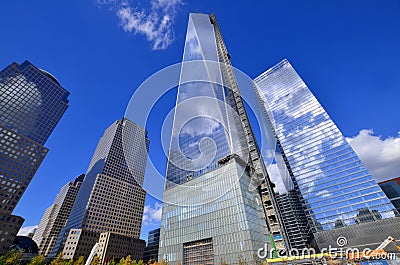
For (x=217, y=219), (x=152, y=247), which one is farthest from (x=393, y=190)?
(x=152, y=247)

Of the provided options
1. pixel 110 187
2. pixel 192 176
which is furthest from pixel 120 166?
pixel 192 176

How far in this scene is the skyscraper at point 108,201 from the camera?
84938 millimetres

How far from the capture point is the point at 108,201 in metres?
103

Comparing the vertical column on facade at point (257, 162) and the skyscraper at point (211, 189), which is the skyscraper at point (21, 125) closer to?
the skyscraper at point (211, 189)

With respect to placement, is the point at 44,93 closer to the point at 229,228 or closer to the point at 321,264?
the point at 229,228

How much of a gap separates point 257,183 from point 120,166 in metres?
90.9

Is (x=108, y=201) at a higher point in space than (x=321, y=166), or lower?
higher

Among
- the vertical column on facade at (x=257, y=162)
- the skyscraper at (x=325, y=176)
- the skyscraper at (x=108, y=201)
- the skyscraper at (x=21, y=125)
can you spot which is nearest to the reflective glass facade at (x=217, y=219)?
the vertical column on facade at (x=257, y=162)

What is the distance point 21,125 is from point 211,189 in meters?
86.2

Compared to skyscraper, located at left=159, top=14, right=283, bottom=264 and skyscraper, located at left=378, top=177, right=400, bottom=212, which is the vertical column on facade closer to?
skyscraper, located at left=159, top=14, right=283, bottom=264

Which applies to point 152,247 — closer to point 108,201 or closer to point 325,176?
point 108,201

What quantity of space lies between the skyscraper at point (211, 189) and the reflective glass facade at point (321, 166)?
2553 centimetres

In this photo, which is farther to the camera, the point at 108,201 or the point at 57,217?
the point at 57,217

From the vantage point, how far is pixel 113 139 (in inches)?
4926
